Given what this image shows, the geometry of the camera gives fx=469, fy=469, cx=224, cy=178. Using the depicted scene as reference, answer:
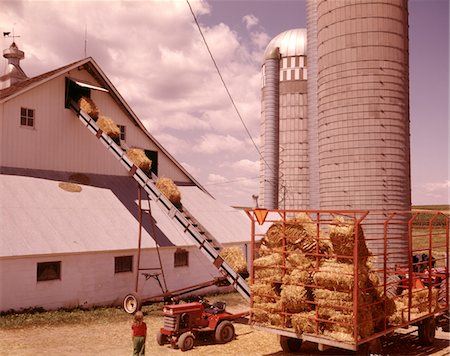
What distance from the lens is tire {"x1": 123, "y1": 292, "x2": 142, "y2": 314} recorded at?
58.4 feet

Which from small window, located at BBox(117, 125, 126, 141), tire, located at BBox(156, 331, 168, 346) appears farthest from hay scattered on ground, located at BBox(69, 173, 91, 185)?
tire, located at BBox(156, 331, 168, 346)

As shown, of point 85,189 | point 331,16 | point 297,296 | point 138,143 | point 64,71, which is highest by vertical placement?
point 331,16

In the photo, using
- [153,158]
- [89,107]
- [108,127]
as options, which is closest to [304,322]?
[108,127]

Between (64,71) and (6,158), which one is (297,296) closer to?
(6,158)

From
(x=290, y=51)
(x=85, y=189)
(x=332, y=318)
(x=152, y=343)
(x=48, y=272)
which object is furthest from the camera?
(x=290, y=51)

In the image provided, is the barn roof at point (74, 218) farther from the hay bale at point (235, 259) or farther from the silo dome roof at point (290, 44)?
the silo dome roof at point (290, 44)

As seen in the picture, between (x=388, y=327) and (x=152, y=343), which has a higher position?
(x=388, y=327)

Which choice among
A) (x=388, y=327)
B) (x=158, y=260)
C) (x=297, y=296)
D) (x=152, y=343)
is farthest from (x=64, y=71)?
(x=388, y=327)

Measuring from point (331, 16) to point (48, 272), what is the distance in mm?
17685

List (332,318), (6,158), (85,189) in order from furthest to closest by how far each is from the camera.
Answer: (85,189)
(6,158)
(332,318)

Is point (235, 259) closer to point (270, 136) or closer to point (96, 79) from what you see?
point (96, 79)

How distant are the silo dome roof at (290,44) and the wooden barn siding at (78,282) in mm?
30323

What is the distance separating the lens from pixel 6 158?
21.7m

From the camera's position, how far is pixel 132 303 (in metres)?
18.0
